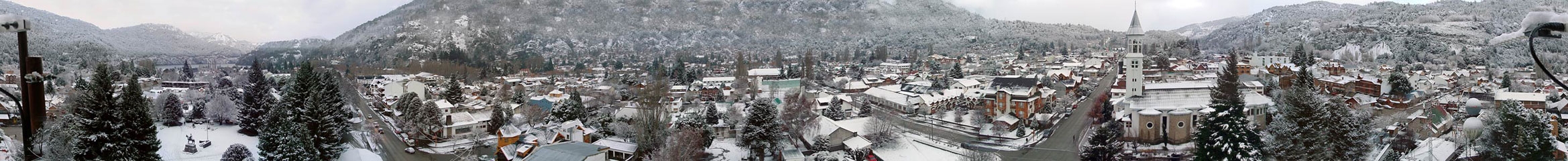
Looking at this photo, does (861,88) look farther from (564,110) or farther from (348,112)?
(348,112)

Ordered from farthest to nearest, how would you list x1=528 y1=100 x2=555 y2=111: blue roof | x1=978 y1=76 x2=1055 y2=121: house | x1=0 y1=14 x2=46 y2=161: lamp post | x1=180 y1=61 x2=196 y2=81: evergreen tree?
x1=180 y1=61 x2=196 y2=81: evergreen tree < x1=528 y1=100 x2=555 y2=111: blue roof < x1=978 y1=76 x2=1055 y2=121: house < x1=0 y1=14 x2=46 y2=161: lamp post

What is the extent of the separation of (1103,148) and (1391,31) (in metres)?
23.5

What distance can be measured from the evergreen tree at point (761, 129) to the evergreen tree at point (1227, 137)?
326 cm

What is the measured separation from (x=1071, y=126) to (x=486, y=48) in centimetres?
2364

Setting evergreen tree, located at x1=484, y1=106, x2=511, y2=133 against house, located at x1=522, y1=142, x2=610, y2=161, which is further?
evergreen tree, located at x1=484, y1=106, x2=511, y2=133

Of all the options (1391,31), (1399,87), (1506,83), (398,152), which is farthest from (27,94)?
(1391,31)

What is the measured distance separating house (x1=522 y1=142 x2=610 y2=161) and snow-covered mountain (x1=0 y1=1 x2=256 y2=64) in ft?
54.7

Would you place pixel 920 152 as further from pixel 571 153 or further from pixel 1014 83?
pixel 1014 83

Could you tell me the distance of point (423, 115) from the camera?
10266mm

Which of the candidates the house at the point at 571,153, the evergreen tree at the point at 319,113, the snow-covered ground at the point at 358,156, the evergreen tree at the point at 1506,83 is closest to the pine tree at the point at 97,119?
the evergreen tree at the point at 319,113

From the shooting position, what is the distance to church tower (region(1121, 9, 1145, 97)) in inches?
470

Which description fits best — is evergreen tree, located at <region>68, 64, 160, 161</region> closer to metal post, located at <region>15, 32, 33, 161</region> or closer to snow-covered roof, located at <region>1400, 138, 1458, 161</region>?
metal post, located at <region>15, 32, 33, 161</region>

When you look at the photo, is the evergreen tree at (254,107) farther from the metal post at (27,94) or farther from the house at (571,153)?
the metal post at (27,94)

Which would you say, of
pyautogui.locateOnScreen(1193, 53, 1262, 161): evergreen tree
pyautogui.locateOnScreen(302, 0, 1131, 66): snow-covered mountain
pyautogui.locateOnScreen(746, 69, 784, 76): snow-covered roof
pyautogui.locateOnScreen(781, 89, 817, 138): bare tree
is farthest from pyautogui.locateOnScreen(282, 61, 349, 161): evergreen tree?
pyautogui.locateOnScreen(302, 0, 1131, 66): snow-covered mountain
